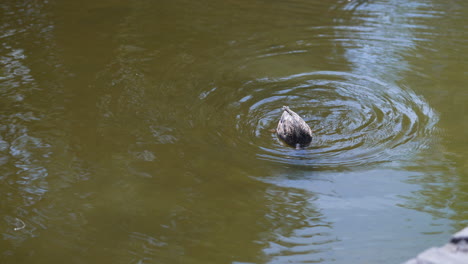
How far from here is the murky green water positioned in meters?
4.55

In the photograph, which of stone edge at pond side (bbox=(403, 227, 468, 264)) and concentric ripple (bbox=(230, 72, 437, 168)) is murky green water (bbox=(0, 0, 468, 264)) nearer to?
concentric ripple (bbox=(230, 72, 437, 168))

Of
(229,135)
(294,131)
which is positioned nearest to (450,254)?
(294,131)

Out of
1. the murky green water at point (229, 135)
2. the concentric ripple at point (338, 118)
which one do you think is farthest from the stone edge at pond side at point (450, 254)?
the concentric ripple at point (338, 118)

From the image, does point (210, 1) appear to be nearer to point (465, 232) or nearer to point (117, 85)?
point (117, 85)

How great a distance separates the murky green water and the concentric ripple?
2 centimetres

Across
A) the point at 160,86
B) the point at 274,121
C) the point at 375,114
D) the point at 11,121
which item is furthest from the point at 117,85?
the point at 375,114

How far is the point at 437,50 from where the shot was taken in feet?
26.0

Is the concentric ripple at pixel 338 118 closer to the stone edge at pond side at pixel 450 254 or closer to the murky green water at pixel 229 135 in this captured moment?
the murky green water at pixel 229 135

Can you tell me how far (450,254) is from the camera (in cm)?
343

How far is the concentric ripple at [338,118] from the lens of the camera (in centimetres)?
556

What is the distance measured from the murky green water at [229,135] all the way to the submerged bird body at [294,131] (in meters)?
0.12

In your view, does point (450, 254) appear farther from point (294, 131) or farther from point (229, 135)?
point (229, 135)

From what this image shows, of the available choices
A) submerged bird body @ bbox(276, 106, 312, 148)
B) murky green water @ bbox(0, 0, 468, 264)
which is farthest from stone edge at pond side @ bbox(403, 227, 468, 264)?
submerged bird body @ bbox(276, 106, 312, 148)

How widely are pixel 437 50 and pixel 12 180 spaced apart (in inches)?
231
